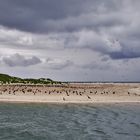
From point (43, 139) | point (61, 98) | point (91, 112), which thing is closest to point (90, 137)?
point (43, 139)

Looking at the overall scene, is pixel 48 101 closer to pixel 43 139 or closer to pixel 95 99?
pixel 95 99

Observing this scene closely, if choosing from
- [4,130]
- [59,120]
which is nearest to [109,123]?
[59,120]

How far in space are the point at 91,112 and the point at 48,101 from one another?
20.2m

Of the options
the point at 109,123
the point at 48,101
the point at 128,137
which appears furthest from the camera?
the point at 48,101

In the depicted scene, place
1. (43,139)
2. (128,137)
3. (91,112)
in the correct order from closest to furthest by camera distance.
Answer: (43,139)
(128,137)
(91,112)

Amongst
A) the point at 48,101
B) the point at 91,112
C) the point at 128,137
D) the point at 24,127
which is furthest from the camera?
the point at 48,101

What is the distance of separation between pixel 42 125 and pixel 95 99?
4282 cm

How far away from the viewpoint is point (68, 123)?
187ft

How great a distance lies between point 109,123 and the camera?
59.4 m

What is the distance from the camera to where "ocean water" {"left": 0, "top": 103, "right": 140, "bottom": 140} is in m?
46.4

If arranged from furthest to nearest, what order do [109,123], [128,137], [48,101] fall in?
[48,101], [109,123], [128,137]

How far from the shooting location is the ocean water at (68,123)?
152 ft

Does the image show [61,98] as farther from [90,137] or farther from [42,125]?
[90,137]

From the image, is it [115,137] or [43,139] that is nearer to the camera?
[43,139]
